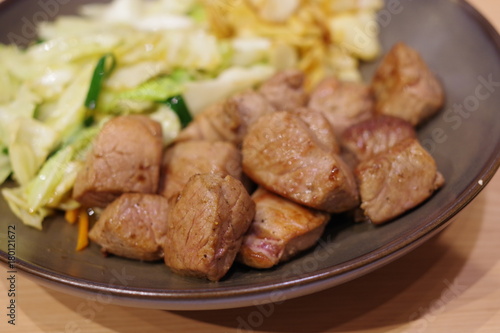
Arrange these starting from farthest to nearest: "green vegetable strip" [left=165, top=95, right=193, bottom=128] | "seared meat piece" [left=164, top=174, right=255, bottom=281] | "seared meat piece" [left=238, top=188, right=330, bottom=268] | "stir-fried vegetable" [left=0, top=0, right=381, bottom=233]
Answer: "green vegetable strip" [left=165, top=95, right=193, bottom=128] < "stir-fried vegetable" [left=0, top=0, right=381, bottom=233] < "seared meat piece" [left=238, top=188, right=330, bottom=268] < "seared meat piece" [left=164, top=174, right=255, bottom=281]

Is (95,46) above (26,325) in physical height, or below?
above

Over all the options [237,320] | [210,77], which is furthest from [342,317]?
[210,77]

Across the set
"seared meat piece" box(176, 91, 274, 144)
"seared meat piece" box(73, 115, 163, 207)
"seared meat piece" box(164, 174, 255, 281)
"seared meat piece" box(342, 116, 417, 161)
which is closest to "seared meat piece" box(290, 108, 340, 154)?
"seared meat piece" box(342, 116, 417, 161)

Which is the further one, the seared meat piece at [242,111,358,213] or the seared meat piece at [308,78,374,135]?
the seared meat piece at [308,78,374,135]

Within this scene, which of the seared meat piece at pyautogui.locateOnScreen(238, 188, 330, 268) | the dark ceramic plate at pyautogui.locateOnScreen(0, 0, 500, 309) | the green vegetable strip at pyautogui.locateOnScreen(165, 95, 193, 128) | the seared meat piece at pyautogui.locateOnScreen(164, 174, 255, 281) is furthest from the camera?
the green vegetable strip at pyautogui.locateOnScreen(165, 95, 193, 128)

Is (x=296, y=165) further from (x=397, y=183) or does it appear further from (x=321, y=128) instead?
(x=397, y=183)

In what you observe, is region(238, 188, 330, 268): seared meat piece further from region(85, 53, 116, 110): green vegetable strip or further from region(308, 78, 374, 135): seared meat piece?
region(85, 53, 116, 110): green vegetable strip

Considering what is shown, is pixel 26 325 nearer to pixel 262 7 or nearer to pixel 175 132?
pixel 175 132

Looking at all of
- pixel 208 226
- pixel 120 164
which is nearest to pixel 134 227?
pixel 120 164
